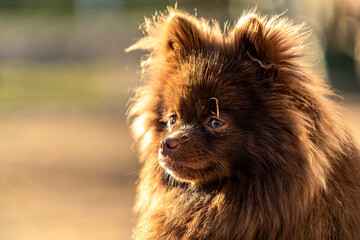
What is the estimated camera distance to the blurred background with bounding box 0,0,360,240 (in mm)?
7301

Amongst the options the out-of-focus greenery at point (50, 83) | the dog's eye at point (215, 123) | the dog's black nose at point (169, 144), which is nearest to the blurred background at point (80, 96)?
the out-of-focus greenery at point (50, 83)

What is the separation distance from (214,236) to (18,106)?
13108 mm

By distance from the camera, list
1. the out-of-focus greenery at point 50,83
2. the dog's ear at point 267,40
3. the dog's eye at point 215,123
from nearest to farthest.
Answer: the dog's ear at point 267,40 < the dog's eye at point 215,123 < the out-of-focus greenery at point 50,83

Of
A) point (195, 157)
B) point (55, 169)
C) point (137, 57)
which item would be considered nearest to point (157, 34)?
point (195, 157)

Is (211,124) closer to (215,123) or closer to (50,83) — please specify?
(215,123)

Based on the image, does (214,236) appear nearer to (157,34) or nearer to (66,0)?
(157,34)

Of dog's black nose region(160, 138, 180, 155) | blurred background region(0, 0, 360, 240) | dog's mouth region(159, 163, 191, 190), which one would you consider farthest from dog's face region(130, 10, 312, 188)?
blurred background region(0, 0, 360, 240)

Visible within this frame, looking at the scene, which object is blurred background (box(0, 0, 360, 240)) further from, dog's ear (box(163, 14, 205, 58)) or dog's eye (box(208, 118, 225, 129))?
dog's eye (box(208, 118, 225, 129))

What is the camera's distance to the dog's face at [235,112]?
120 inches

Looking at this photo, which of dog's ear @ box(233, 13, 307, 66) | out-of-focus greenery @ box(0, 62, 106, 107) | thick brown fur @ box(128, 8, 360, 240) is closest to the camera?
thick brown fur @ box(128, 8, 360, 240)

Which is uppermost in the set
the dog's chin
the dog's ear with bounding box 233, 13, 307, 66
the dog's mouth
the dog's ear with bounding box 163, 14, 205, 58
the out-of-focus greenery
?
the dog's ear with bounding box 233, 13, 307, 66

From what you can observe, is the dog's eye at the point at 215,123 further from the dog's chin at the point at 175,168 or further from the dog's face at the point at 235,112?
the dog's chin at the point at 175,168

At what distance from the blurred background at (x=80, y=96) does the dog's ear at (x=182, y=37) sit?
0.45 m

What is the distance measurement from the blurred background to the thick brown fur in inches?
23.0
